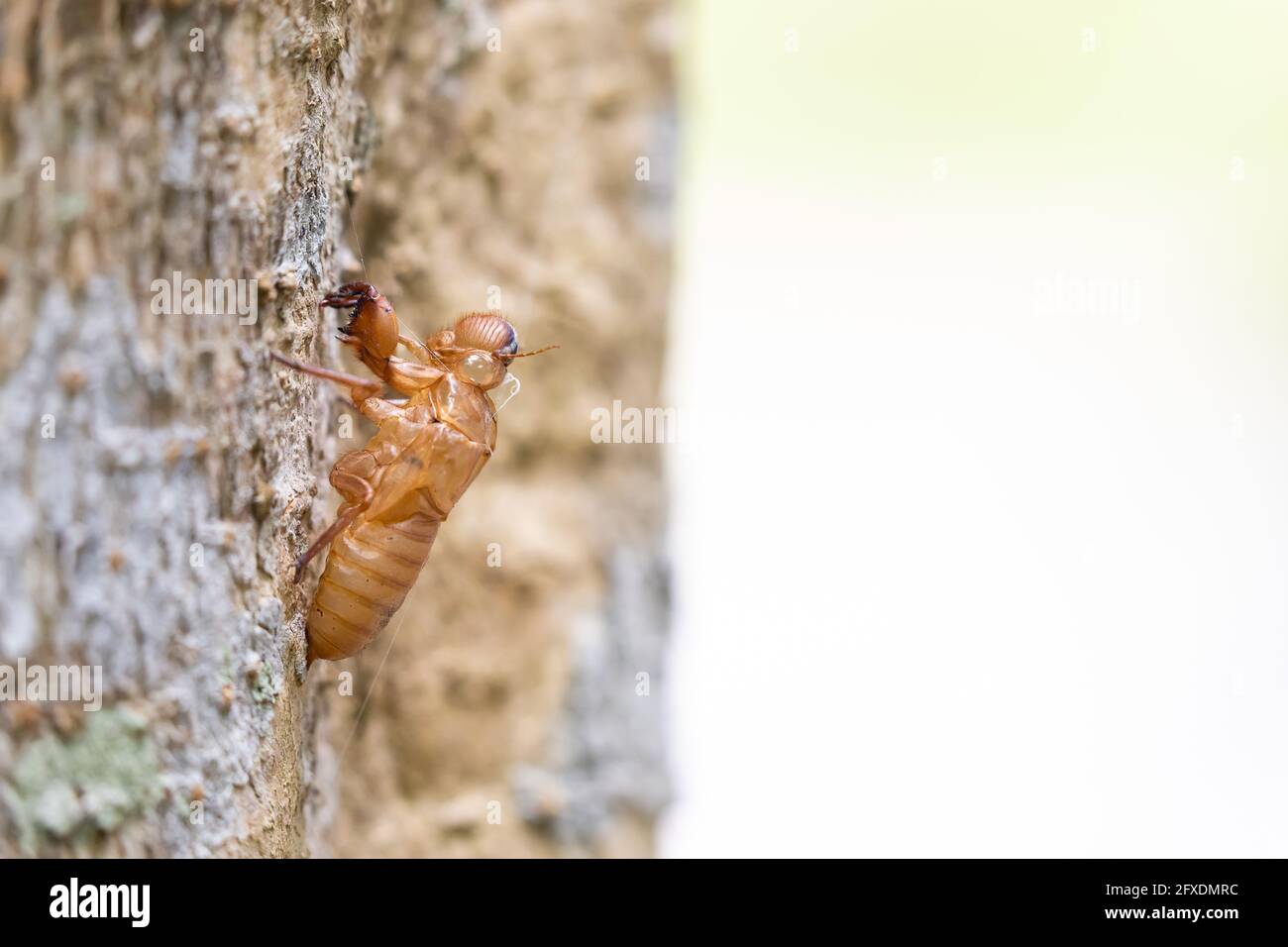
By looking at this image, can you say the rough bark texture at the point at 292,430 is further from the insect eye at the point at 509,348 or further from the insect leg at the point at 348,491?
the insect eye at the point at 509,348

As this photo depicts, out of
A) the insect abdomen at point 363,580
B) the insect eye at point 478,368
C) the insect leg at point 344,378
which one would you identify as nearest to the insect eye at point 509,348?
the insect eye at point 478,368

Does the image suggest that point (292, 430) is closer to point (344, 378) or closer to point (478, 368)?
point (344, 378)

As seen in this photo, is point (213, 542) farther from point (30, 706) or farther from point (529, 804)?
point (529, 804)

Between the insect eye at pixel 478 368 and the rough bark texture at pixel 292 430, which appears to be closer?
the rough bark texture at pixel 292 430

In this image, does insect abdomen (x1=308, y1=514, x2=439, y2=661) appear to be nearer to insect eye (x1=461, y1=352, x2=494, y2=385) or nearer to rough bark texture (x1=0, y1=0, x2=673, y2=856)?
rough bark texture (x1=0, y1=0, x2=673, y2=856)

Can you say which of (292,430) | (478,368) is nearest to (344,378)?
(292,430)
